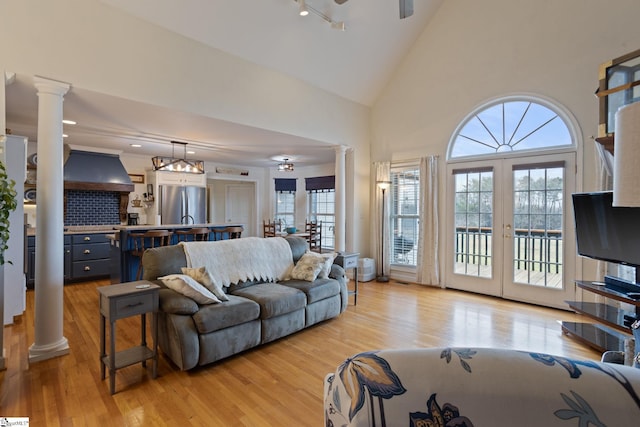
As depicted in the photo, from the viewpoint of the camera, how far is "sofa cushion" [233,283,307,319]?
304cm

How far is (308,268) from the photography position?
386 centimetres

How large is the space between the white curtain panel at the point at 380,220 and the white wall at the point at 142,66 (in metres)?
1.67

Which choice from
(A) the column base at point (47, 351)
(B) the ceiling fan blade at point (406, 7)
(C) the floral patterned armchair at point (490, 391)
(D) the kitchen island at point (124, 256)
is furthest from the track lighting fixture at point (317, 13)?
(A) the column base at point (47, 351)

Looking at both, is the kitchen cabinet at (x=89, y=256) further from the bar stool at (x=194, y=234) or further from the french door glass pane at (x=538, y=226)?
the french door glass pane at (x=538, y=226)

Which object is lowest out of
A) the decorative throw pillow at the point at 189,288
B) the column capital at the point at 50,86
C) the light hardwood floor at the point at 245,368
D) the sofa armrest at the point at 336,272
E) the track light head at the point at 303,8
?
the light hardwood floor at the point at 245,368

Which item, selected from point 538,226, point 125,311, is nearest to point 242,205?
point 125,311

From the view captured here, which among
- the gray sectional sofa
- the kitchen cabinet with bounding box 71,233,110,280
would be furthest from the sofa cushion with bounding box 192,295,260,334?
the kitchen cabinet with bounding box 71,233,110,280

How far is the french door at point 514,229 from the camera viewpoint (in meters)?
4.28

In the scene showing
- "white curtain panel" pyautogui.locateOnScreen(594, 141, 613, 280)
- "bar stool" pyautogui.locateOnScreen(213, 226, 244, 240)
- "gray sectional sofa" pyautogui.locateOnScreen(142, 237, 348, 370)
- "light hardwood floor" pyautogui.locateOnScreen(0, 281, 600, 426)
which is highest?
"white curtain panel" pyautogui.locateOnScreen(594, 141, 613, 280)

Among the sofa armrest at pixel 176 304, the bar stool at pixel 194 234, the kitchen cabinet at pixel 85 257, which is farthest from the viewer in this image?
the kitchen cabinet at pixel 85 257

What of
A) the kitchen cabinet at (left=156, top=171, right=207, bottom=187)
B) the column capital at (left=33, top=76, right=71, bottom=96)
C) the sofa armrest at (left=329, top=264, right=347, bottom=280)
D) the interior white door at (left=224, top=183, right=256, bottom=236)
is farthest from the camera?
the interior white door at (left=224, top=183, right=256, bottom=236)

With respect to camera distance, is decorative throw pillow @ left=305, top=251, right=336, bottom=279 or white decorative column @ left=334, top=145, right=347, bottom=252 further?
white decorative column @ left=334, top=145, right=347, bottom=252

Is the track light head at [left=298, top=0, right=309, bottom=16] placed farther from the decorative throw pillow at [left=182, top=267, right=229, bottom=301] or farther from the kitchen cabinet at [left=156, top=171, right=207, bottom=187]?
the kitchen cabinet at [left=156, top=171, right=207, bottom=187]

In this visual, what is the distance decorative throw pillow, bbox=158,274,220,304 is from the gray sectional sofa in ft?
0.13
